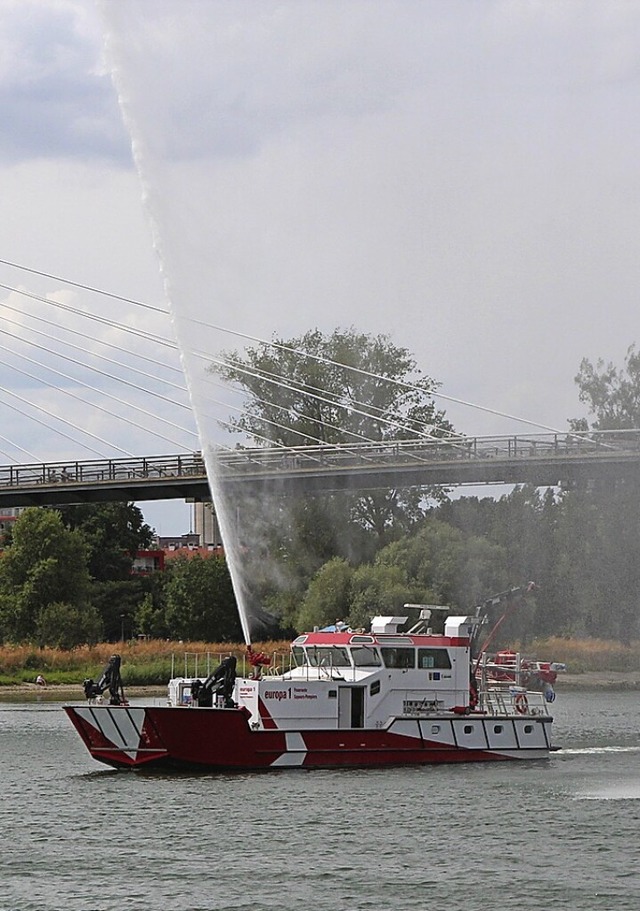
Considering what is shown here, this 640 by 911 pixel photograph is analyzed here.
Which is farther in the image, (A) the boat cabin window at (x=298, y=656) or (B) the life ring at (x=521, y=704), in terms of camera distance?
(B) the life ring at (x=521, y=704)

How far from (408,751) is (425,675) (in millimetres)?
2132

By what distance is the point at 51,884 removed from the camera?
1215 inches

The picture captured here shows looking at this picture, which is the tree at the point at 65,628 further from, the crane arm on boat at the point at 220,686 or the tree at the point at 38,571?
the crane arm on boat at the point at 220,686

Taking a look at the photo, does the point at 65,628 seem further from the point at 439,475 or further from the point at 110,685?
the point at 110,685

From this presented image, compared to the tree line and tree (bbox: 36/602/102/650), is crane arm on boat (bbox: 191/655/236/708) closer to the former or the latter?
the tree line

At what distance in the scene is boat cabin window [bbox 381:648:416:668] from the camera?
154ft

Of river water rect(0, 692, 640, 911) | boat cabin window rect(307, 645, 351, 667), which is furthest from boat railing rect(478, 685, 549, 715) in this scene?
boat cabin window rect(307, 645, 351, 667)

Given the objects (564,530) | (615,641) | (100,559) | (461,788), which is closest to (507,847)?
(461,788)

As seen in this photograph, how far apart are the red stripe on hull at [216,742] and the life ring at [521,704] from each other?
173 inches

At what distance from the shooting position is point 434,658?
47562 millimetres

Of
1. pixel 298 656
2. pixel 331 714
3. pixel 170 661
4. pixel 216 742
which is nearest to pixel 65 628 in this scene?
pixel 170 661

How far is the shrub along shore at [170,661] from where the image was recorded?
278 feet

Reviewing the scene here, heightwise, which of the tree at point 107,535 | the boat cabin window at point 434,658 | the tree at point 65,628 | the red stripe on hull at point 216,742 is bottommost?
the red stripe on hull at point 216,742

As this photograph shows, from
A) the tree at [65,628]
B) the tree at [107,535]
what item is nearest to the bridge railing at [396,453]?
the tree at [65,628]
